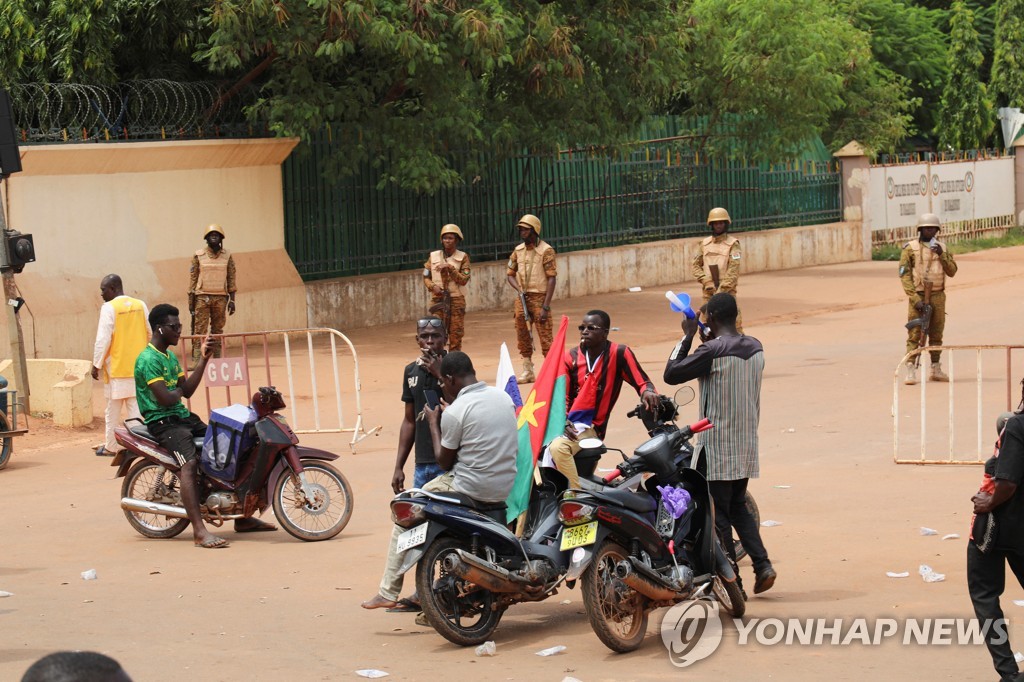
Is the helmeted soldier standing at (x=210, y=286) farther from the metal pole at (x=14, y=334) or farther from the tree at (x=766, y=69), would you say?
the tree at (x=766, y=69)

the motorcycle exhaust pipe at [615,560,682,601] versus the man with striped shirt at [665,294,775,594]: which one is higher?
the man with striped shirt at [665,294,775,594]

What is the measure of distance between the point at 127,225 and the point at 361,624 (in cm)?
1203

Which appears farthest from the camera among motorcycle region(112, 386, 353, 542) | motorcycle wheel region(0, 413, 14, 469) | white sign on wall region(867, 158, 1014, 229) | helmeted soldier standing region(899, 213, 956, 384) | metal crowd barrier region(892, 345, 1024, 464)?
white sign on wall region(867, 158, 1014, 229)

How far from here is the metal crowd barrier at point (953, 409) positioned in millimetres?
10859

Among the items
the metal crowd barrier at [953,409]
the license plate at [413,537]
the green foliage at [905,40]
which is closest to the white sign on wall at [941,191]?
the green foliage at [905,40]

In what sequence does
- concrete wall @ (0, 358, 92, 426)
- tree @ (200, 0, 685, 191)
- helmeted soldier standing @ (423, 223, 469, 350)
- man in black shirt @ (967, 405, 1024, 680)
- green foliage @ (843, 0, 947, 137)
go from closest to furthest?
man in black shirt @ (967, 405, 1024, 680), concrete wall @ (0, 358, 92, 426), helmeted soldier standing @ (423, 223, 469, 350), tree @ (200, 0, 685, 191), green foliage @ (843, 0, 947, 137)

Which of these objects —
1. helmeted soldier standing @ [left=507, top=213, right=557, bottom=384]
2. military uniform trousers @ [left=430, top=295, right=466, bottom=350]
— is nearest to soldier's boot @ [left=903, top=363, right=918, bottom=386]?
helmeted soldier standing @ [left=507, top=213, right=557, bottom=384]

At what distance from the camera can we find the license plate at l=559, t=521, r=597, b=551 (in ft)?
21.2

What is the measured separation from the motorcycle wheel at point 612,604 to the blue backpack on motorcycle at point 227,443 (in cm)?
322

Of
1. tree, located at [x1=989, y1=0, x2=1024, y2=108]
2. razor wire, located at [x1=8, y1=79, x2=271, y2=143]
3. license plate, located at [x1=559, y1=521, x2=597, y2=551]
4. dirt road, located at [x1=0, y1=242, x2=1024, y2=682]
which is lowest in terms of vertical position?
dirt road, located at [x1=0, y1=242, x2=1024, y2=682]

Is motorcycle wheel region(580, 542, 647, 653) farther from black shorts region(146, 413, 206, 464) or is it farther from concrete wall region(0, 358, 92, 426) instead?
concrete wall region(0, 358, 92, 426)

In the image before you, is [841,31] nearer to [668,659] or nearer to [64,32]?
[64,32]

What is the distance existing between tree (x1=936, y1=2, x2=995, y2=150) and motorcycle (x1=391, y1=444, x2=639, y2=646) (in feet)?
122

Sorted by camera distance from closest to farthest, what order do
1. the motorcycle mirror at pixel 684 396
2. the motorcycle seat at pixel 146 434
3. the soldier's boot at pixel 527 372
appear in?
the motorcycle mirror at pixel 684 396
the motorcycle seat at pixel 146 434
the soldier's boot at pixel 527 372
